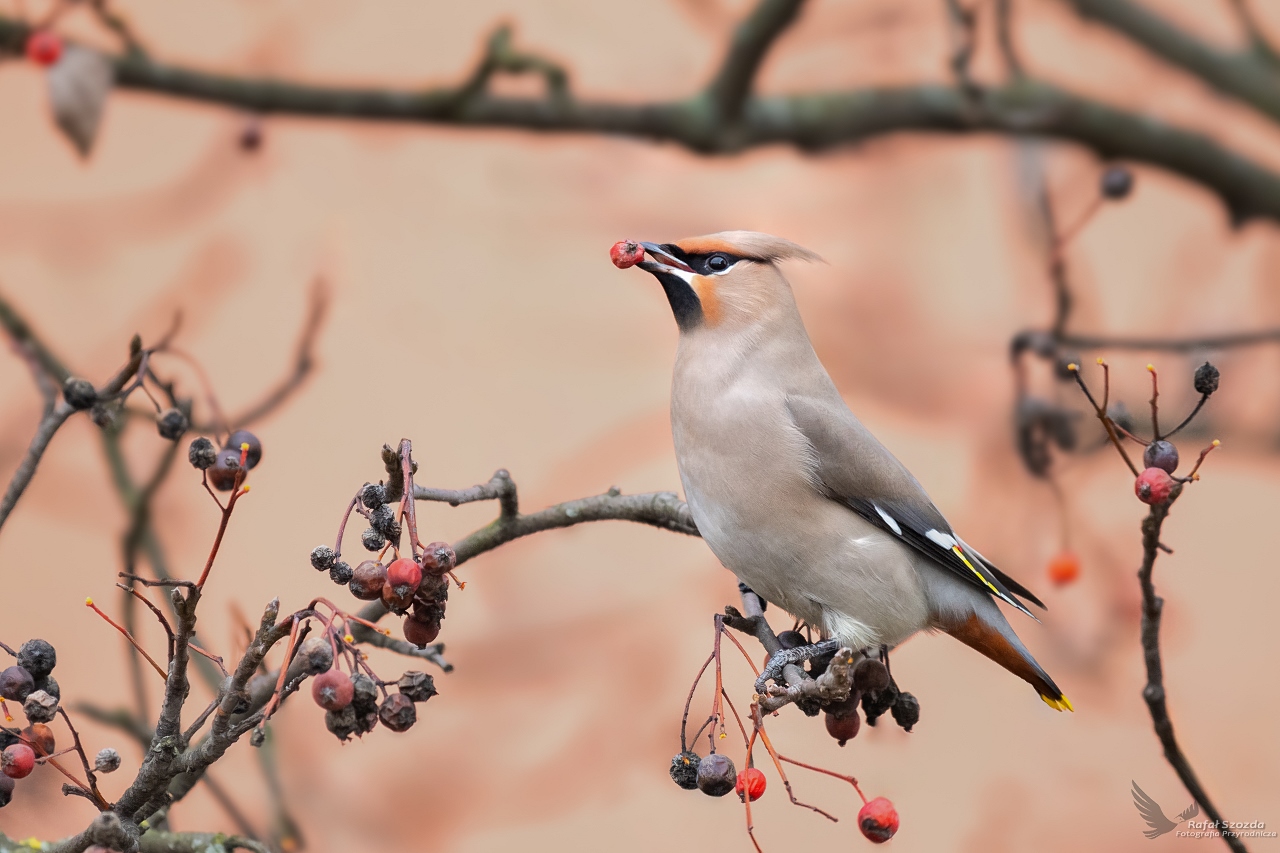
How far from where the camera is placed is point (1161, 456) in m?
1.60

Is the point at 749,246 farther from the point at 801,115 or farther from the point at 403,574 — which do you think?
the point at 403,574

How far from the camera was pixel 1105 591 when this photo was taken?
3285 mm

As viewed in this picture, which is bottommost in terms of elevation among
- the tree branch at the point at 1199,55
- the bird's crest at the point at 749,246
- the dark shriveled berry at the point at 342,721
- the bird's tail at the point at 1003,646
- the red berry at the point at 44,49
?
the dark shriveled berry at the point at 342,721

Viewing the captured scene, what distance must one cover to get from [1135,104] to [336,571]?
2.89 m

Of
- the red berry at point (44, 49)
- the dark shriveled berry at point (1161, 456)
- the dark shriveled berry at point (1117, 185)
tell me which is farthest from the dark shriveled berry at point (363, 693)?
the dark shriveled berry at point (1117, 185)

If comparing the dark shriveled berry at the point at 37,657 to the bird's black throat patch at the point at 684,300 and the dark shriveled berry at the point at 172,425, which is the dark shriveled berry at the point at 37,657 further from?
the bird's black throat patch at the point at 684,300

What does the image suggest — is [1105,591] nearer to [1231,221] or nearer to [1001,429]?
[1001,429]

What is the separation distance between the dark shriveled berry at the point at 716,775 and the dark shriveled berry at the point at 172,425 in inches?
35.0

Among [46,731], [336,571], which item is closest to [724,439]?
[336,571]

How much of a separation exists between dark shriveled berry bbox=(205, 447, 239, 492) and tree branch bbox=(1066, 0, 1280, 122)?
2.75 meters

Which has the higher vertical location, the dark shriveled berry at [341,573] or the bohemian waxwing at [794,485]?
the bohemian waxwing at [794,485]

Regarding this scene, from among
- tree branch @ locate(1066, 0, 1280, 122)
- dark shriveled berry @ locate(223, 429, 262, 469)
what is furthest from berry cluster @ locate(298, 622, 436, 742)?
tree branch @ locate(1066, 0, 1280, 122)

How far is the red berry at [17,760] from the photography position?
145 cm

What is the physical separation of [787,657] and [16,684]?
3.71 feet
